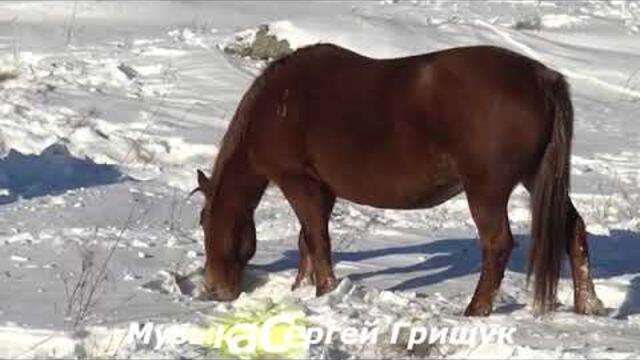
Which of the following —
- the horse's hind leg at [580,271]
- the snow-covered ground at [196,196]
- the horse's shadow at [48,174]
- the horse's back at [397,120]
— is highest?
the horse's back at [397,120]

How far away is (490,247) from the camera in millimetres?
6266

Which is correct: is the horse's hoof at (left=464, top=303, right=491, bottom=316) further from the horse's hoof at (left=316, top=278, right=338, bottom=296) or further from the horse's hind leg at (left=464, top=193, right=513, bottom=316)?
the horse's hoof at (left=316, top=278, right=338, bottom=296)

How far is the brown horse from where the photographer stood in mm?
6148

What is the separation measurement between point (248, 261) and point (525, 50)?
946 cm

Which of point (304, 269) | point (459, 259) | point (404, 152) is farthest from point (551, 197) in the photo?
point (459, 259)

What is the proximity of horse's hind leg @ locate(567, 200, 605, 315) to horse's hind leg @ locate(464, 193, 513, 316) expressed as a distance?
42 cm

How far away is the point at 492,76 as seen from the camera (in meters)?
6.17

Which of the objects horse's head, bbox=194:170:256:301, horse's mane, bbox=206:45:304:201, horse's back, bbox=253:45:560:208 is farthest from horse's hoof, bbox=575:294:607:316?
horse's mane, bbox=206:45:304:201

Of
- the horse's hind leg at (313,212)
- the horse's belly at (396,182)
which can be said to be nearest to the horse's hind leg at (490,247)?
the horse's belly at (396,182)

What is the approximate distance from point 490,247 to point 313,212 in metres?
1.01

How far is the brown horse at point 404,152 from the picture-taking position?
6.15 metres

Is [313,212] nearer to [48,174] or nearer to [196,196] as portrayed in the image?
[196,196]

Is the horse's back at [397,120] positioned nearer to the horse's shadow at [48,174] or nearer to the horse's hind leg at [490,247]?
the horse's hind leg at [490,247]

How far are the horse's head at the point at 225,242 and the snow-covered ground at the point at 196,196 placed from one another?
149 millimetres
